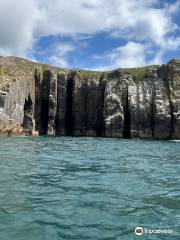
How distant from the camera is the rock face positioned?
128m

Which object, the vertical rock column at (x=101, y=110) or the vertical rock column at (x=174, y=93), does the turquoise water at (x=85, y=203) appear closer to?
the vertical rock column at (x=174, y=93)

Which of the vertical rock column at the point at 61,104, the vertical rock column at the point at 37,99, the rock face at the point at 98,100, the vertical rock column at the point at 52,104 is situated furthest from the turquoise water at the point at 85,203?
the vertical rock column at the point at 37,99

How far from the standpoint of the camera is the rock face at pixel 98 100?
12775 cm

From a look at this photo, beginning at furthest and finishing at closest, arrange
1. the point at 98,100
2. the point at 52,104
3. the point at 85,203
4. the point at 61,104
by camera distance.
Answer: the point at 98,100 < the point at 61,104 < the point at 52,104 < the point at 85,203

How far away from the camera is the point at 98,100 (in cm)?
14250

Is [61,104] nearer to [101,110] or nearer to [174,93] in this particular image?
Answer: [101,110]

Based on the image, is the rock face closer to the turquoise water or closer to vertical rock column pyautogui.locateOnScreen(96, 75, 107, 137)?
vertical rock column pyautogui.locateOnScreen(96, 75, 107, 137)

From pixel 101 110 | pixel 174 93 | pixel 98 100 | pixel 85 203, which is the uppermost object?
pixel 174 93

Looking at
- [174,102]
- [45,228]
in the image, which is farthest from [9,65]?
[45,228]

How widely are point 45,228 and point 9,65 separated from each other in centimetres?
12743

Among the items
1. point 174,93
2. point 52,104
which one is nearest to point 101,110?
point 52,104

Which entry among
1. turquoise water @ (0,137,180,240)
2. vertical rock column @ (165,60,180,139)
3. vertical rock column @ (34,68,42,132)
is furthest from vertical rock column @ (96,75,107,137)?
turquoise water @ (0,137,180,240)

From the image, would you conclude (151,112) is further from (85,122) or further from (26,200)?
(26,200)

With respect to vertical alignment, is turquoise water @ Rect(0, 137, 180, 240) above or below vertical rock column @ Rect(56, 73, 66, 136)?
below
